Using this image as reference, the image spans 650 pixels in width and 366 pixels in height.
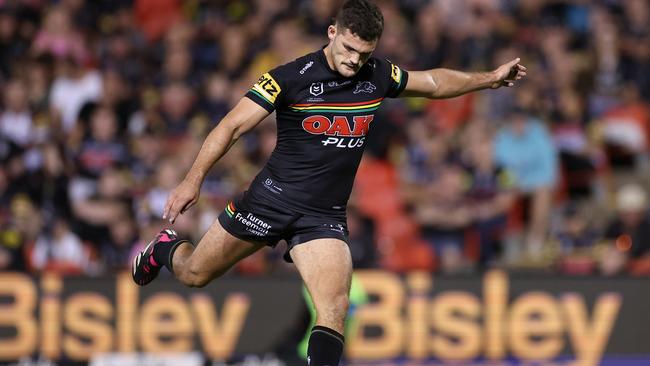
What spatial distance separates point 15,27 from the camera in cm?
1555

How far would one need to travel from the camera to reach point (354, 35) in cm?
779

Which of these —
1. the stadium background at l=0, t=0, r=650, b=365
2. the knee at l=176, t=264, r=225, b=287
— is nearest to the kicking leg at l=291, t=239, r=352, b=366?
the knee at l=176, t=264, r=225, b=287

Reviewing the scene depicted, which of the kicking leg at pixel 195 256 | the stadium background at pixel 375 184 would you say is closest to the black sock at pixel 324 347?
the kicking leg at pixel 195 256

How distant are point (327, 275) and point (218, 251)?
2.92ft

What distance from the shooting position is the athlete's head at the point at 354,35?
307 inches

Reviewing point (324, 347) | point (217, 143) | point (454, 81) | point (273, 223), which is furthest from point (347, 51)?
point (324, 347)

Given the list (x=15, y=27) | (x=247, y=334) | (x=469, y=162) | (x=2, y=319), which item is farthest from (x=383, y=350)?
(x=15, y=27)

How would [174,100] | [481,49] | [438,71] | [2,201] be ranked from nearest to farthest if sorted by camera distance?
[438,71], [2,201], [174,100], [481,49]

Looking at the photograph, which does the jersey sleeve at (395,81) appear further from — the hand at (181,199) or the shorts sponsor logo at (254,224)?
the hand at (181,199)

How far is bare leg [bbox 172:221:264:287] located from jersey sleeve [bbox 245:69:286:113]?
0.99 metres

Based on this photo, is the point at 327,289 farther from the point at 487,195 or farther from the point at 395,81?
the point at 487,195

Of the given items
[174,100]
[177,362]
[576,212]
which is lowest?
[177,362]

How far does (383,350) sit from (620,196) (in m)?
3.30

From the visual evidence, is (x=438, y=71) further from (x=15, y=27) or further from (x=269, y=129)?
(x=15, y=27)
